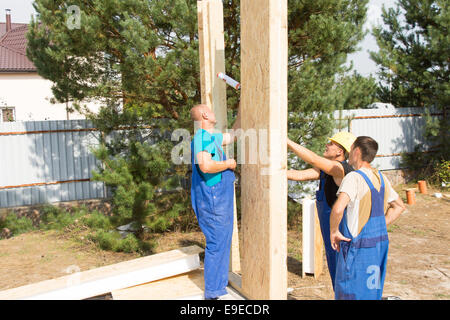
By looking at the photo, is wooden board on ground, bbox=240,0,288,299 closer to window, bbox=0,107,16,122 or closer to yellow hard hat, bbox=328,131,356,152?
yellow hard hat, bbox=328,131,356,152

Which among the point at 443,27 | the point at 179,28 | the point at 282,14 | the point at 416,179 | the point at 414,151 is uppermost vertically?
the point at 443,27

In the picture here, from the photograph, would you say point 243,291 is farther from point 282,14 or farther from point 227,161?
point 282,14

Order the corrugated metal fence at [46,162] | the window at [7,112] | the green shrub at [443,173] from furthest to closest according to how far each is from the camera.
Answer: the window at [7,112]
the green shrub at [443,173]
the corrugated metal fence at [46,162]

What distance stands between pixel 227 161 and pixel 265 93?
67 cm

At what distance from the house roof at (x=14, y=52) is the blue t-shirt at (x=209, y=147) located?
639 inches

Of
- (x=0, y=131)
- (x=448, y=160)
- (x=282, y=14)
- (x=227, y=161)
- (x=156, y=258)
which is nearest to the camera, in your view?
(x=282, y=14)

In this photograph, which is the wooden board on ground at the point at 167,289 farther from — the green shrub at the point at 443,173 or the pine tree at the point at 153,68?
the green shrub at the point at 443,173

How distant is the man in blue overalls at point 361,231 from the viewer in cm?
283

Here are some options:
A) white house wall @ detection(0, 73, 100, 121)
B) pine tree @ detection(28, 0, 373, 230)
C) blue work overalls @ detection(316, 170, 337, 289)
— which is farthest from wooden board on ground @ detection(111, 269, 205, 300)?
white house wall @ detection(0, 73, 100, 121)

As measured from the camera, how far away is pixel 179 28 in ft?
18.8

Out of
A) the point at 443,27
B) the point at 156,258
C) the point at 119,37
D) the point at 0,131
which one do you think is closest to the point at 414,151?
the point at 443,27

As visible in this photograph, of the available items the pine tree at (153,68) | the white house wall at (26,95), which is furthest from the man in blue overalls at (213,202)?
the white house wall at (26,95)

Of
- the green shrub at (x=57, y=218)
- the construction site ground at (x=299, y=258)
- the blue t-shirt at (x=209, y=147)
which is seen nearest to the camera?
the blue t-shirt at (x=209, y=147)

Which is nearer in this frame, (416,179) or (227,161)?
(227,161)
